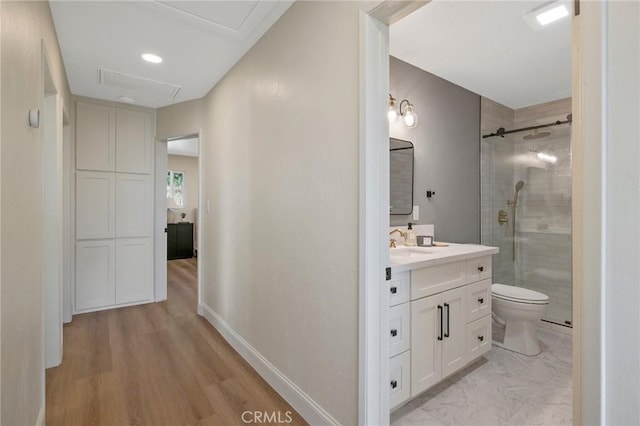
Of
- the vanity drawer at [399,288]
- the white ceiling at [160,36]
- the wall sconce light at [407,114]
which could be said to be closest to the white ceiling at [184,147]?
the white ceiling at [160,36]

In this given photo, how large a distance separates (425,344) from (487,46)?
7.13 feet

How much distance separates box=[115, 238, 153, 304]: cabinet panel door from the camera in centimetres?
358

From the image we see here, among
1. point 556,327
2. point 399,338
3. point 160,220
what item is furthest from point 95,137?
point 556,327

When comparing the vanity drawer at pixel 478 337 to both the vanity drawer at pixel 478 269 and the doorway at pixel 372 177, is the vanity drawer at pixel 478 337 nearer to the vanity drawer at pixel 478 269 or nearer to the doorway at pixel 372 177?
the vanity drawer at pixel 478 269

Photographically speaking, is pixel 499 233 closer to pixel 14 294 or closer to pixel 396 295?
pixel 396 295

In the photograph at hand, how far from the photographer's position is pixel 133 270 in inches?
144

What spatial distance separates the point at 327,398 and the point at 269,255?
0.92m

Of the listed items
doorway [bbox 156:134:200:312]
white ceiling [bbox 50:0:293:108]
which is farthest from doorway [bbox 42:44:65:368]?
doorway [bbox 156:134:200:312]

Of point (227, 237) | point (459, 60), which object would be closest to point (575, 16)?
point (459, 60)

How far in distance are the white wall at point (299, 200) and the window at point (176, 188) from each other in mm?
5182

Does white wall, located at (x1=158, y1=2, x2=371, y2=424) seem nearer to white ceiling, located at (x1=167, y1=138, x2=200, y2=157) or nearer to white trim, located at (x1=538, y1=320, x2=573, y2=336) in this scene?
white trim, located at (x1=538, y1=320, x2=573, y2=336)

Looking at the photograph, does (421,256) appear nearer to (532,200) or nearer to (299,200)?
(299,200)

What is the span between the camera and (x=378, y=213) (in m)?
1.34

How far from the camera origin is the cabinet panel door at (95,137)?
3.32 meters
